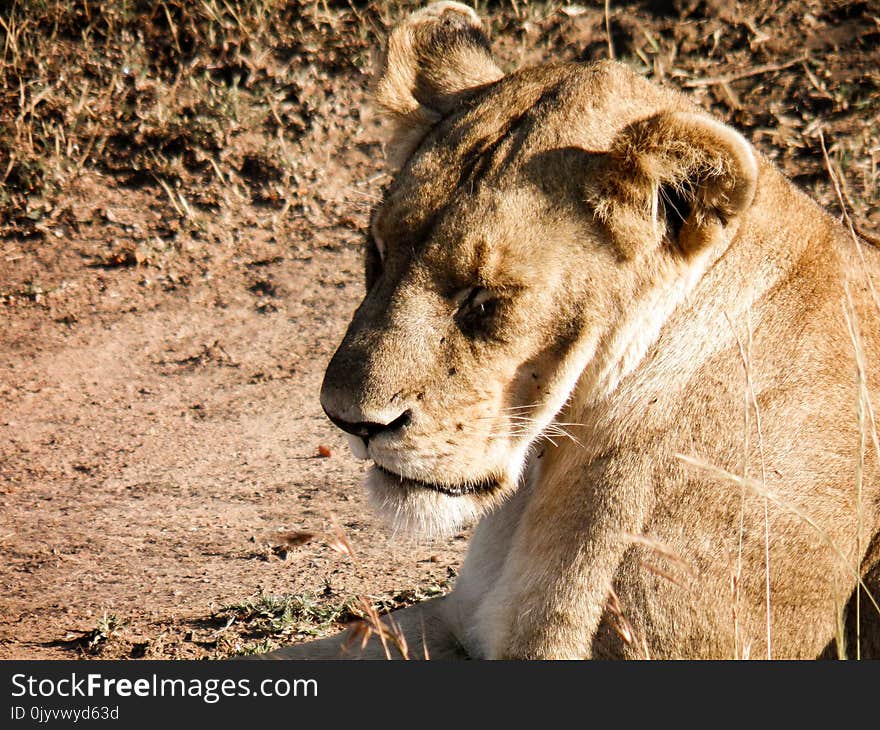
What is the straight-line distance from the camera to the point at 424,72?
3379mm

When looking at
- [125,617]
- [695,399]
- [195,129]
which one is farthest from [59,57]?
[695,399]

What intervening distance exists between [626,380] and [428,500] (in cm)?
51

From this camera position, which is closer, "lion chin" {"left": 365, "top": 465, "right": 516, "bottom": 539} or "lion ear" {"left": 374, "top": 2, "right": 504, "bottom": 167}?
"lion chin" {"left": 365, "top": 465, "right": 516, "bottom": 539}

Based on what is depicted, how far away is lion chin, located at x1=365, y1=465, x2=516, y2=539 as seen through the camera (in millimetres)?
2822

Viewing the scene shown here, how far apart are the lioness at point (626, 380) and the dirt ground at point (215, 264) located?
1337mm

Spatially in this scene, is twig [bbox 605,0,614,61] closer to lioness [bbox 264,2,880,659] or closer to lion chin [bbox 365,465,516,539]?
lioness [bbox 264,2,880,659]

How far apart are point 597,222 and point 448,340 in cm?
40

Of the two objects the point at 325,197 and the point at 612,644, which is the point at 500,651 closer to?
the point at 612,644

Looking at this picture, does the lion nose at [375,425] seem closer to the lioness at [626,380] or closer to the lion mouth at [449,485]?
the lioness at [626,380]

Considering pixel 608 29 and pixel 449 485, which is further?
pixel 608 29

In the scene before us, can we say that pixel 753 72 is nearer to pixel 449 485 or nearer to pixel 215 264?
pixel 215 264

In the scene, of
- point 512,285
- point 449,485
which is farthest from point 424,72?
point 449,485

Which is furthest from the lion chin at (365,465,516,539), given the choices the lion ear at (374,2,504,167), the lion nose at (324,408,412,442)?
the lion ear at (374,2,504,167)

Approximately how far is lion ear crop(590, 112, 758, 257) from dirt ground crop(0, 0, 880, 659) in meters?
1.75
